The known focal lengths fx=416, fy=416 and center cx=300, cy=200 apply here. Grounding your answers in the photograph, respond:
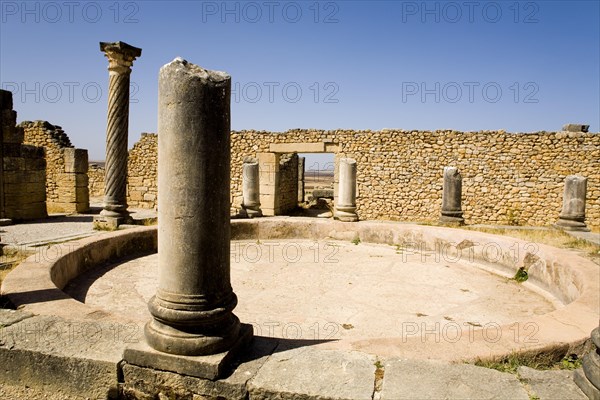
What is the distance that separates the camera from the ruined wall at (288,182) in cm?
1761

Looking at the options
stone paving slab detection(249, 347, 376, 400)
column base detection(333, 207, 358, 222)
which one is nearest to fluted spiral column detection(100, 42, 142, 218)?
column base detection(333, 207, 358, 222)

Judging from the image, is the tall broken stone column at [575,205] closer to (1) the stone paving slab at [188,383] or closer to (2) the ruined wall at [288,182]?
(1) the stone paving slab at [188,383]

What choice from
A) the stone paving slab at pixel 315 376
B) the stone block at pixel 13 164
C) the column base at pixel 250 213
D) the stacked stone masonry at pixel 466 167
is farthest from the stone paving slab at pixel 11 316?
the stacked stone masonry at pixel 466 167

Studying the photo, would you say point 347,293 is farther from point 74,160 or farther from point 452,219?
point 74,160

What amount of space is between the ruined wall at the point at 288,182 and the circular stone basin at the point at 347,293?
10657 mm

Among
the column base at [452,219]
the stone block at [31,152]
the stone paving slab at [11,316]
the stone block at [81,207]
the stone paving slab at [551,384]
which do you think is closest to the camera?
the stone paving slab at [551,384]

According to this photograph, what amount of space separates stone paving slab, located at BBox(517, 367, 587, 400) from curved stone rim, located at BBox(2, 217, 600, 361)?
25 cm

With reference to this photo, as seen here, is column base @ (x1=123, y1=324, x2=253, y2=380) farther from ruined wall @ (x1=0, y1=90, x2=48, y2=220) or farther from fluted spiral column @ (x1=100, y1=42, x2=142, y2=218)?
ruined wall @ (x1=0, y1=90, x2=48, y2=220)

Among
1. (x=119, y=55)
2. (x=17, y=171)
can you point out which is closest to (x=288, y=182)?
(x=17, y=171)

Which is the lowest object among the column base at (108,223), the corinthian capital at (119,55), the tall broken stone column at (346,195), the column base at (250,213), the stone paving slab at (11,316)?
the stone paving slab at (11,316)

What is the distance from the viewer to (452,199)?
9656mm

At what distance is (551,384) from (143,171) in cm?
1802

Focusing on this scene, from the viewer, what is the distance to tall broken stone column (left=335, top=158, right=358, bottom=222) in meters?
8.77

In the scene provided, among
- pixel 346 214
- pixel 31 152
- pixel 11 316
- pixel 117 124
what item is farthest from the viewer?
pixel 31 152
